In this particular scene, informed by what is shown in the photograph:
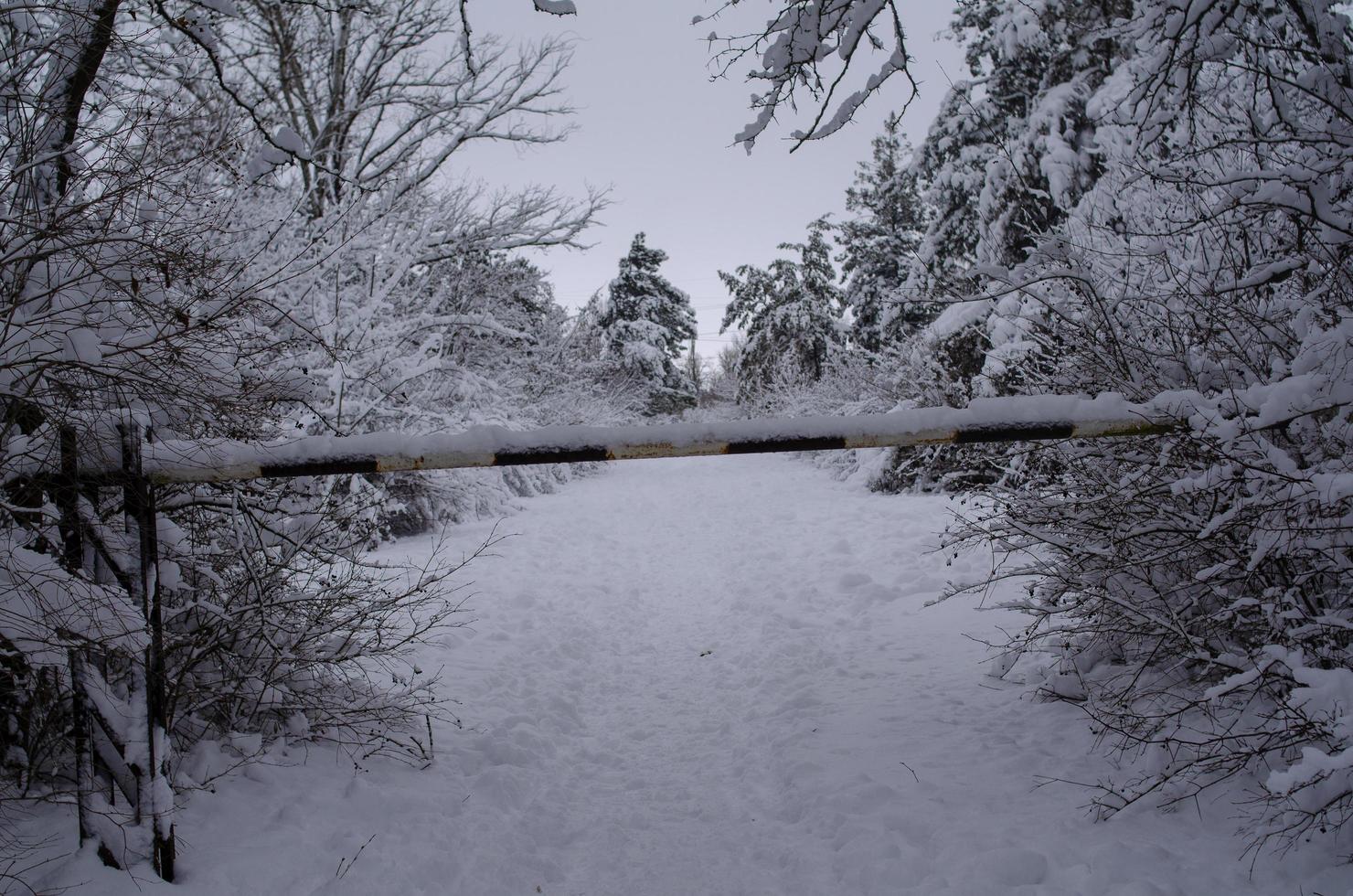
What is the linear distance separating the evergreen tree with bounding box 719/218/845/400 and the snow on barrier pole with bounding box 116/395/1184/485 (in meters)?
26.4

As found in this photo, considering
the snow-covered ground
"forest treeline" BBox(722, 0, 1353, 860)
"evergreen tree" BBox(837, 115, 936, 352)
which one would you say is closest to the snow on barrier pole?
"forest treeline" BBox(722, 0, 1353, 860)

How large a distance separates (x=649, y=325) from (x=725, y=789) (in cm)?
3415

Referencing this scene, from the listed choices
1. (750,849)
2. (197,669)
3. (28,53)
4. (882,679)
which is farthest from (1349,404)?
(28,53)

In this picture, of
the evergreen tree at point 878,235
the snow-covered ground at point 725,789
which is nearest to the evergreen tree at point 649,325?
the evergreen tree at point 878,235

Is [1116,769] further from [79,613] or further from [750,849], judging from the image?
[79,613]

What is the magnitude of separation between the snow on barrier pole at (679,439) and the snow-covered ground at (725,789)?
1.26 metres

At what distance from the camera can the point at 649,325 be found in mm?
36500

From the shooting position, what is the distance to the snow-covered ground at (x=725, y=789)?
2346 mm

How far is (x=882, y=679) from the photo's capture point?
4.47m

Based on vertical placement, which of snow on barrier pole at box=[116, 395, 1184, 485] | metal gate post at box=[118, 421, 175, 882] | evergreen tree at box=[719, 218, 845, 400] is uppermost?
evergreen tree at box=[719, 218, 845, 400]

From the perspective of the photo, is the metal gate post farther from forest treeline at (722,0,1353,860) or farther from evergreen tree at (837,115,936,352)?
evergreen tree at (837,115,936,352)

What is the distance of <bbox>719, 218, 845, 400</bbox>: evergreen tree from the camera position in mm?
→ 30156

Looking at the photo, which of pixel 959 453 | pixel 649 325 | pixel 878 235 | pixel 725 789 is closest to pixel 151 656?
pixel 725 789

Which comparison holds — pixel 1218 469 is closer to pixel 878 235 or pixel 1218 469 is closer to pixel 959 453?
pixel 959 453
